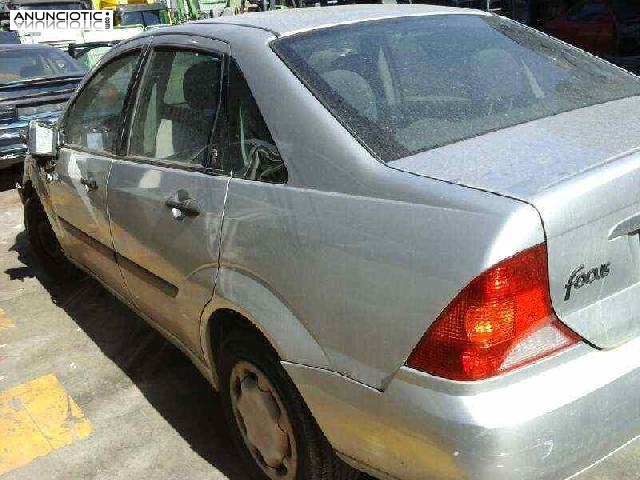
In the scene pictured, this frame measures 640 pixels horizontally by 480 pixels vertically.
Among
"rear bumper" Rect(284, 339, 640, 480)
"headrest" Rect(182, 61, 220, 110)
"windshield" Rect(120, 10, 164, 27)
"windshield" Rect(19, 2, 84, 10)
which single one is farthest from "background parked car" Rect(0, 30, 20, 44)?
"rear bumper" Rect(284, 339, 640, 480)

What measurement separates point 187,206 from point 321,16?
917mm

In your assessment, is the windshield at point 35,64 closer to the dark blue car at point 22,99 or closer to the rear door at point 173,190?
the dark blue car at point 22,99

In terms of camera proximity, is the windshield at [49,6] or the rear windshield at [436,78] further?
the windshield at [49,6]

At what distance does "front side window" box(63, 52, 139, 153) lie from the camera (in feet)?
10.2

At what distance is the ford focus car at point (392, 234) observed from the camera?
5.18 ft

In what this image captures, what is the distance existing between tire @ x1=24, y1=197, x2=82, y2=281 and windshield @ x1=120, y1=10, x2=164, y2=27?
14068mm

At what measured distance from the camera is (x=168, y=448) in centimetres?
283

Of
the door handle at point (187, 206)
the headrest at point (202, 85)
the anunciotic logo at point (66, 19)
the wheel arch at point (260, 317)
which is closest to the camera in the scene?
the wheel arch at point (260, 317)

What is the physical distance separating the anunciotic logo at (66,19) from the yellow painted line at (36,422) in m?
14.9

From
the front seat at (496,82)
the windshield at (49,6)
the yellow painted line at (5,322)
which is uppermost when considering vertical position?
the front seat at (496,82)

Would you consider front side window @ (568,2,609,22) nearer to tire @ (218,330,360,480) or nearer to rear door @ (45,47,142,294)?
rear door @ (45,47,142,294)

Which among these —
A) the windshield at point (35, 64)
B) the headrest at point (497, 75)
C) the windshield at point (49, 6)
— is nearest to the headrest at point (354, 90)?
the headrest at point (497, 75)

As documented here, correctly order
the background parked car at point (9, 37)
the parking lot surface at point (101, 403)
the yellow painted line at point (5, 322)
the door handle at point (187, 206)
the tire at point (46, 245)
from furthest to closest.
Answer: the background parked car at point (9, 37)
the tire at point (46, 245)
the yellow painted line at point (5, 322)
the parking lot surface at point (101, 403)
the door handle at point (187, 206)

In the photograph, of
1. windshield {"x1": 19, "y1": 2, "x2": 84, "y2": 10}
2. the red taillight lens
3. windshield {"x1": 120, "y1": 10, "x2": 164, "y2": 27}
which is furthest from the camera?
windshield {"x1": 120, "y1": 10, "x2": 164, "y2": 27}
